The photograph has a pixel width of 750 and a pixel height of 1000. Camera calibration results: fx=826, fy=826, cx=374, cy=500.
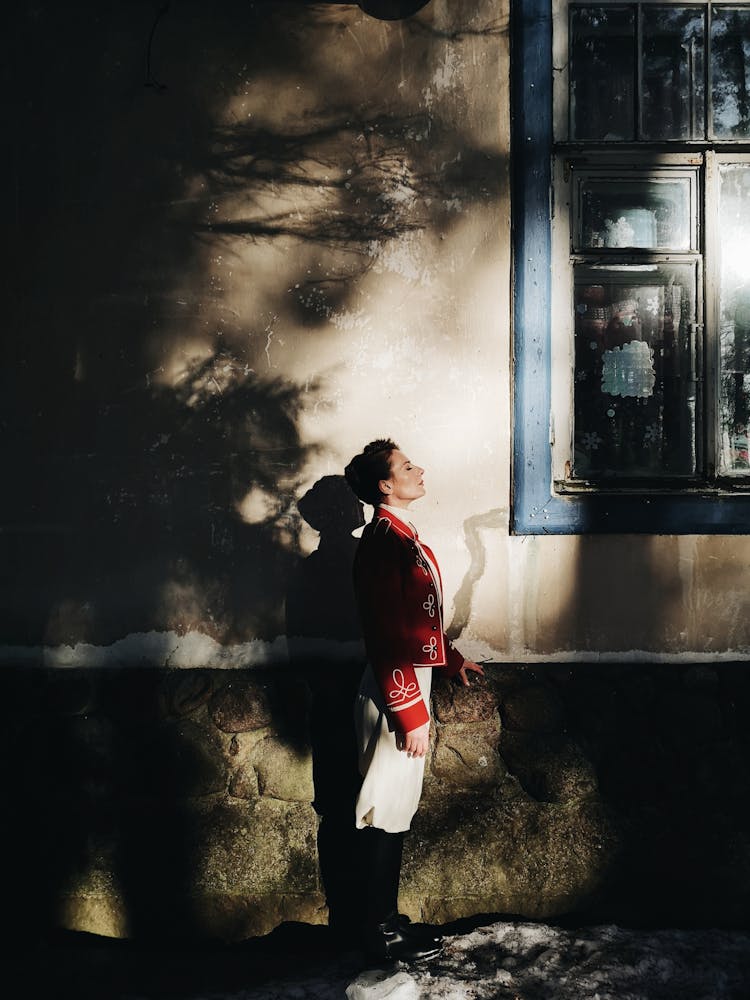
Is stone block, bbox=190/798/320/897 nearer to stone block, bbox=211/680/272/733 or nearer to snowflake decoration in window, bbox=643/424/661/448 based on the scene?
stone block, bbox=211/680/272/733

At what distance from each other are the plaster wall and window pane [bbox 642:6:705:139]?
601mm

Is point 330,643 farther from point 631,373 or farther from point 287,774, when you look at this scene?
point 631,373

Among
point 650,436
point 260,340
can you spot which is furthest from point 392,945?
point 260,340

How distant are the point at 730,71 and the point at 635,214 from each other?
68cm

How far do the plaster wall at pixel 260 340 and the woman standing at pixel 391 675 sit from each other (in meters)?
0.47

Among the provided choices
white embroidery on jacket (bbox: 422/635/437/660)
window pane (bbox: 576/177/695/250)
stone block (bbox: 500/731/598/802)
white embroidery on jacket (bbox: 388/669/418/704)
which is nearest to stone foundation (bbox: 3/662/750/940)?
stone block (bbox: 500/731/598/802)

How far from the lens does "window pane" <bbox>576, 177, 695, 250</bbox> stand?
329 cm

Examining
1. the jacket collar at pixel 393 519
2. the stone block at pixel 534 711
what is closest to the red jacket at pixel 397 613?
the jacket collar at pixel 393 519

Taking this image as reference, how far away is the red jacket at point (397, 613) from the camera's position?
2.62 m

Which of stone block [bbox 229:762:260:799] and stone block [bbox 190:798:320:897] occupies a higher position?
stone block [bbox 229:762:260:799]

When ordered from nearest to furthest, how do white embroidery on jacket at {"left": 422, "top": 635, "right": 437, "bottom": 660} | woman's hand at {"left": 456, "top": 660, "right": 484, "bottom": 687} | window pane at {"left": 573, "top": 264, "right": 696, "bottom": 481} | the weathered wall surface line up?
white embroidery on jacket at {"left": 422, "top": 635, "right": 437, "bottom": 660} → woman's hand at {"left": 456, "top": 660, "right": 484, "bottom": 687} → the weathered wall surface → window pane at {"left": 573, "top": 264, "right": 696, "bottom": 481}

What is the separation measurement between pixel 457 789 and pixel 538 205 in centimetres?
229

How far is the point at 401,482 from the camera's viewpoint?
2.80 meters

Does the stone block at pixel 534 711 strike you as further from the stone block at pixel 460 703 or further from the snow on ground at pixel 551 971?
the snow on ground at pixel 551 971
